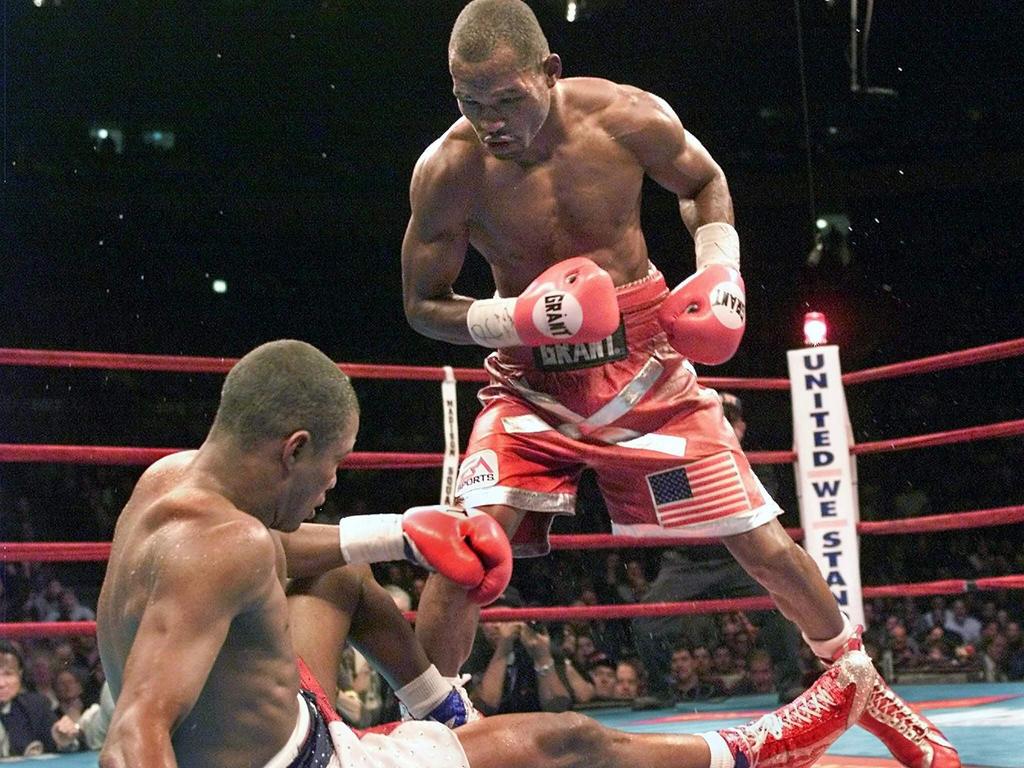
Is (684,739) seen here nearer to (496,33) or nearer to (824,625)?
(824,625)

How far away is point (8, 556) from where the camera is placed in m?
2.90

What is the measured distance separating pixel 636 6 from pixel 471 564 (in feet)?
23.7

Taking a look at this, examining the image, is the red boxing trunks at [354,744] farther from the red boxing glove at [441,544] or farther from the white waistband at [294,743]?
the red boxing glove at [441,544]

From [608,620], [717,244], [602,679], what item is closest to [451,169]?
[717,244]

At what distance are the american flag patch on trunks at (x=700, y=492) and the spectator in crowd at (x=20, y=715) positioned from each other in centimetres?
190

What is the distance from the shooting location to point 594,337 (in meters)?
2.19

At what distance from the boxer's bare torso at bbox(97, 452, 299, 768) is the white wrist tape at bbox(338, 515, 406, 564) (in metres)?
0.33

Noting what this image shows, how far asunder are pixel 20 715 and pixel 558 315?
2.17m

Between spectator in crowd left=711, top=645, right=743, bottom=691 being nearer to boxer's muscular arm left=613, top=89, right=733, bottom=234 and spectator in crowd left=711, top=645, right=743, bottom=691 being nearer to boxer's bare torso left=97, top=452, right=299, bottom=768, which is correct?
boxer's muscular arm left=613, top=89, right=733, bottom=234

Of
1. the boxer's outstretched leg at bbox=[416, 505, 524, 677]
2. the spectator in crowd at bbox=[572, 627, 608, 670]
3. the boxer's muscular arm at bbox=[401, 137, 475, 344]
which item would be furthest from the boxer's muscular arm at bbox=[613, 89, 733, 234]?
the spectator in crowd at bbox=[572, 627, 608, 670]

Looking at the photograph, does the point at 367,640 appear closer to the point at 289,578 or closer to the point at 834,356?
the point at 289,578

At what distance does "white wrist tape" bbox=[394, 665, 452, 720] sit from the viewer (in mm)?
1990

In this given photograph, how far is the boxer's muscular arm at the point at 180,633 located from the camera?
1248 millimetres

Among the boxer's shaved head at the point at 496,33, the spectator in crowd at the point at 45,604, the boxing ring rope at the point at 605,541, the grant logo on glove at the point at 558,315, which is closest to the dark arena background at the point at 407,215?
the spectator in crowd at the point at 45,604
